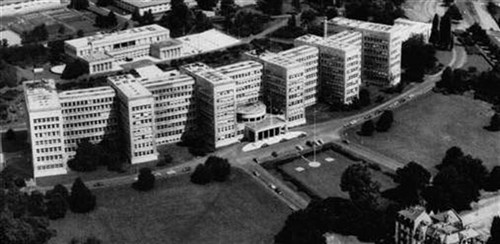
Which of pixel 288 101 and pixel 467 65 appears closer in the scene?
pixel 288 101

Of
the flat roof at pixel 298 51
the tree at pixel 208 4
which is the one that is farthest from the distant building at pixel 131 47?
the flat roof at pixel 298 51

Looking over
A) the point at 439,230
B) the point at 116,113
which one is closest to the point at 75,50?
the point at 116,113

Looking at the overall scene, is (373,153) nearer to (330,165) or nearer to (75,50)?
(330,165)

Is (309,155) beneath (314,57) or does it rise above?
beneath

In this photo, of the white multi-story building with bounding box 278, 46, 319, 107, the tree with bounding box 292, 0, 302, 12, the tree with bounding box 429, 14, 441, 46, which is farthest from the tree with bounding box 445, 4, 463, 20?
the white multi-story building with bounding box 278, 46, 319, 107

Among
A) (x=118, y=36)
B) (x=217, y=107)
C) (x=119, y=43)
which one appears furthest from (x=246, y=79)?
(x=118, y=36)

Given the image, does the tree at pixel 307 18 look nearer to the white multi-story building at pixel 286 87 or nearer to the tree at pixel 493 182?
the white multi-story building at pixel 286 87
